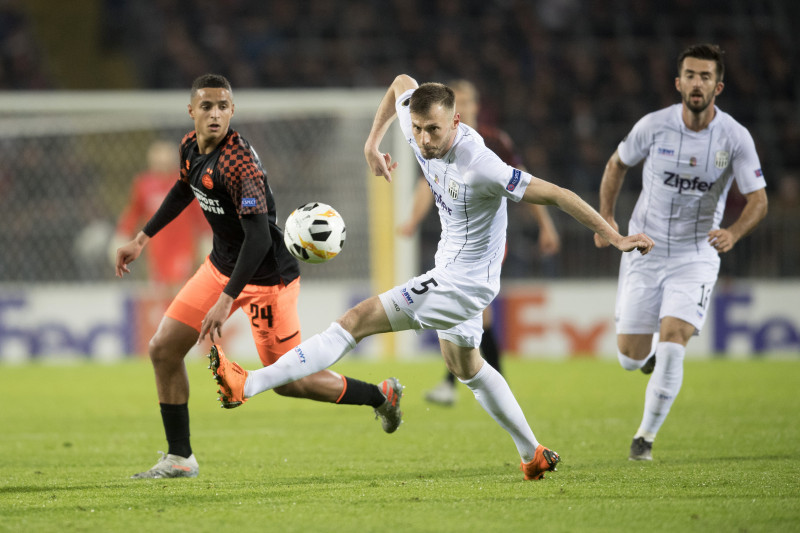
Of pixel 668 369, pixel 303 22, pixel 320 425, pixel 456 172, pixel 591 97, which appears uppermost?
pixel 303 22

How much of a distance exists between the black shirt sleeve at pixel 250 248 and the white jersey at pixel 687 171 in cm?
252

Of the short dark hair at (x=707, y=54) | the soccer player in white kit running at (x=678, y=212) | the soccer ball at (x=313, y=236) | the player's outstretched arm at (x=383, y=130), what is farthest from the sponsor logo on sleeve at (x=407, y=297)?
the short dark hair at (x=707, y=54)

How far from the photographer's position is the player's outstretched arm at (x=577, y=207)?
4.96 meters

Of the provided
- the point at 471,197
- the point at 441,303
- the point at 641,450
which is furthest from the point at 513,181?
the point at 641,450

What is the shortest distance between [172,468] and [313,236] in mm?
1517

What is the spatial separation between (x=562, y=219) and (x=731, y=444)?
7677mm

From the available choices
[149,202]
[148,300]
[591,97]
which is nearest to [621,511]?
[149,202]

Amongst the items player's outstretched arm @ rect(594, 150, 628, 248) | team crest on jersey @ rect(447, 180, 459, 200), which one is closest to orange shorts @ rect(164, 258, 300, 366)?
team crest on jersey @ rect(447, 180, 459, 200)

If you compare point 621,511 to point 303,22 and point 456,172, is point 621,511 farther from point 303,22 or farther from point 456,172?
point 303,22

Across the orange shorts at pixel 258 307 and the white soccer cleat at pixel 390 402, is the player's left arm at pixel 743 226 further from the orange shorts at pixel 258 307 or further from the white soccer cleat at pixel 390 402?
the orange shorts at pixel 258 307

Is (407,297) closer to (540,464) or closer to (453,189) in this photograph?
(453,189)

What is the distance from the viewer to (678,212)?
21.6ft

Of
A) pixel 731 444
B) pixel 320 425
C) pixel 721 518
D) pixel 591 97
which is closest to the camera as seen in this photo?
pixel 721 518

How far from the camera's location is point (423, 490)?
5238mm
